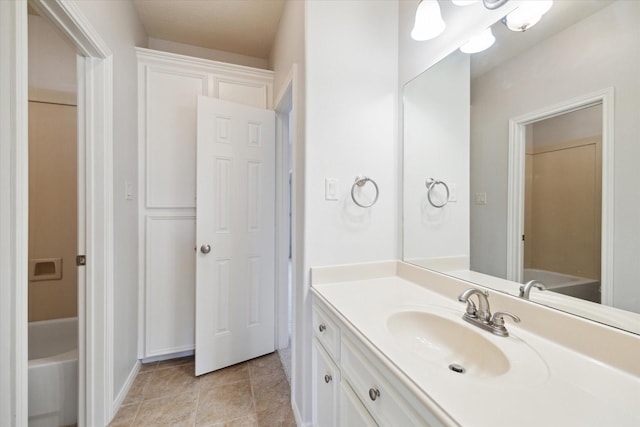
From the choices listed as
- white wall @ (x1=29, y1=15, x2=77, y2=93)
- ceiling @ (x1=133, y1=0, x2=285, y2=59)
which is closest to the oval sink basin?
ceiling @ (x1=133, y1=0, x2=285, y2=59)

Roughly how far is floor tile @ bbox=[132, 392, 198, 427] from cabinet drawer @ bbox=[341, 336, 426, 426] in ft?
3.76

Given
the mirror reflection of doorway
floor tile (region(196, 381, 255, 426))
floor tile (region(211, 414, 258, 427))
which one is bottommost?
floor tile (region(211, 414, 258, 427))

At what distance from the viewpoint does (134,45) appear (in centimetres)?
181

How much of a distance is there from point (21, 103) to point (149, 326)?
1.66m

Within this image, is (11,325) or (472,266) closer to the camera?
(11,325)

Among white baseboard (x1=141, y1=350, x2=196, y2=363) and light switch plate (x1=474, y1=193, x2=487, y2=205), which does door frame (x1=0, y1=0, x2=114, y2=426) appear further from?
light switch plate (x1=474, y1=193, x2=487, y2=205)

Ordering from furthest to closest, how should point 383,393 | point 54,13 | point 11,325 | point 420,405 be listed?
point 54,13
point 11,325
point 383,393
point 420,405

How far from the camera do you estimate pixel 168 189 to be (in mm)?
1954

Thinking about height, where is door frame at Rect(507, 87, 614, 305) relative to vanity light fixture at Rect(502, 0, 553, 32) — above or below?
below

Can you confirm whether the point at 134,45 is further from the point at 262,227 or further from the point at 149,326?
the point at 149,326

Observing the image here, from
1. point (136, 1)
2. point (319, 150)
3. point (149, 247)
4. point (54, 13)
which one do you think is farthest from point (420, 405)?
point (136, 1)

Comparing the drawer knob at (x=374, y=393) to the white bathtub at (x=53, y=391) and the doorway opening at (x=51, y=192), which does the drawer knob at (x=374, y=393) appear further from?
the doorway opening at (x=51, y=192)

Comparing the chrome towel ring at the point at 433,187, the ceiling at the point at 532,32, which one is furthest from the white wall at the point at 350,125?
the ceiling at the point at 532,32

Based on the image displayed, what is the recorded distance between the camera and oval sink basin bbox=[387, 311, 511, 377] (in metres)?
0.74
